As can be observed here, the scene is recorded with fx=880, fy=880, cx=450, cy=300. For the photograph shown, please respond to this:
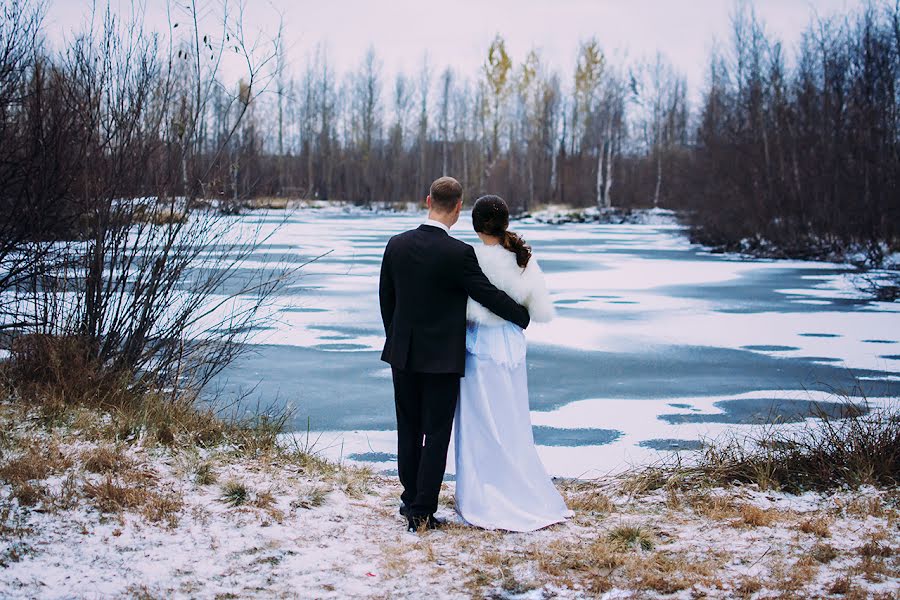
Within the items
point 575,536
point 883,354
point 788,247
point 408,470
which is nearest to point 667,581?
point 575,536

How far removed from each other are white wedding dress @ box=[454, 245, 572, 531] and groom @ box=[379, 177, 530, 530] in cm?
10

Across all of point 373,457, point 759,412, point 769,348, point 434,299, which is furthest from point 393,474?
point 769,348

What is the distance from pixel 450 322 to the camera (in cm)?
452

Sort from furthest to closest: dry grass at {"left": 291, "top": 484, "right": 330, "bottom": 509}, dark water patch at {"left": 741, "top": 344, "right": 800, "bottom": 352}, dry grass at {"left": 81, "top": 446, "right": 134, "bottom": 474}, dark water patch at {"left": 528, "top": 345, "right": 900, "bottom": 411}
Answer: dark water patch at {"left": 741, "top": 344, "right": 800, "bottom": 352}, dark water patch at {"left": 528, "top": 345, "right": 900, "bottom": 411}, dry grass at {"left": 81, "top": 446, "right": 134, "bottom": 474}, dry grass at {"left": 291, "top": 484, "right": 330, "bottom": 509}

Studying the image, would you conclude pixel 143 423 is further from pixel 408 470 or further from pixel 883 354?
pixel 883 354

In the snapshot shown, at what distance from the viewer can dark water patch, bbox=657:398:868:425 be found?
792cm

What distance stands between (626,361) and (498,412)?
6.67 meters

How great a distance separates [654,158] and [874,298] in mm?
47067

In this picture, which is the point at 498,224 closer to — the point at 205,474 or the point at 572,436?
the point at 205,474

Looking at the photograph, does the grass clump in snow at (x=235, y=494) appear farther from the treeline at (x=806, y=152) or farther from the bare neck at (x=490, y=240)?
the treeline at (x=806, y=152)

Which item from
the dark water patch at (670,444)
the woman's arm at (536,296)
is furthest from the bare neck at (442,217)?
the dark water patch at (670,444)

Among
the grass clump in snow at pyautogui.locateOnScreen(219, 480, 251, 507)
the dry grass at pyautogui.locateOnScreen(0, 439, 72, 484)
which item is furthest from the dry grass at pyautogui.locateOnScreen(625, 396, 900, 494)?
the dry grass at pyautogui.locateOnScreen(0, 439, 72, 484)

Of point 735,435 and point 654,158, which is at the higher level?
point 654,158

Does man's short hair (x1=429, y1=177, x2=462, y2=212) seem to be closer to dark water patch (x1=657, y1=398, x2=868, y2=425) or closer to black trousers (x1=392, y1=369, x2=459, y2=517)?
black trousers (x1=392, y1=369, x2=459, y2=517)
